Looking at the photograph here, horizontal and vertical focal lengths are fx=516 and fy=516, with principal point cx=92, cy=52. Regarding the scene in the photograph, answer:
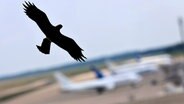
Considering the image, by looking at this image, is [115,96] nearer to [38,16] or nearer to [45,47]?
[45,47]

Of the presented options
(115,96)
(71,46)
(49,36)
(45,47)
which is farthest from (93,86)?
(49,36)

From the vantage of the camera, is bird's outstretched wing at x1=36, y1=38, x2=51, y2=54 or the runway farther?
the runway

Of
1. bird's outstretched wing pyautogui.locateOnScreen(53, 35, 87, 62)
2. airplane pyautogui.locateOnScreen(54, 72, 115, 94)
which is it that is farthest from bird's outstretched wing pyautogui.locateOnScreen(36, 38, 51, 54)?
airplane pyautogui.locateOnScreen(54, 72, 115, 94)

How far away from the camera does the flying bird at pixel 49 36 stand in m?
2.98

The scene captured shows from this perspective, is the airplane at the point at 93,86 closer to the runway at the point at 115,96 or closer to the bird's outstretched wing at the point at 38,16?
the runway at the point at 115,96

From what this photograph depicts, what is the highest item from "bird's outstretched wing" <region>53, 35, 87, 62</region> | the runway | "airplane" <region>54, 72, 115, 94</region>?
"airplane" <region>54, 72, 115, 94</region>

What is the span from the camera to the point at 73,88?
7469 cm

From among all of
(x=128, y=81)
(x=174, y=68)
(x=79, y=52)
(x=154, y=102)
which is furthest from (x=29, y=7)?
(x=128, y=81)

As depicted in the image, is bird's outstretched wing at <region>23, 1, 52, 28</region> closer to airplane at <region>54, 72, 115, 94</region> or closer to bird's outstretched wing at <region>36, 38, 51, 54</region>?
bird's outstretched wing at <region>36, 38, 51, 54</region>

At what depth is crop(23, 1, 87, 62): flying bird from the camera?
117 inches

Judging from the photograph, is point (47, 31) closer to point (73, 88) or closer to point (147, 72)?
point (73, 88)

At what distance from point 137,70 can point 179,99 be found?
2445 inches

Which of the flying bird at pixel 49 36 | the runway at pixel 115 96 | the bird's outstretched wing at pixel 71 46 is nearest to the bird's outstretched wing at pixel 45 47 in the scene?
the flying bird at pixel 49 36

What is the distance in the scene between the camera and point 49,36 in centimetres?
302
